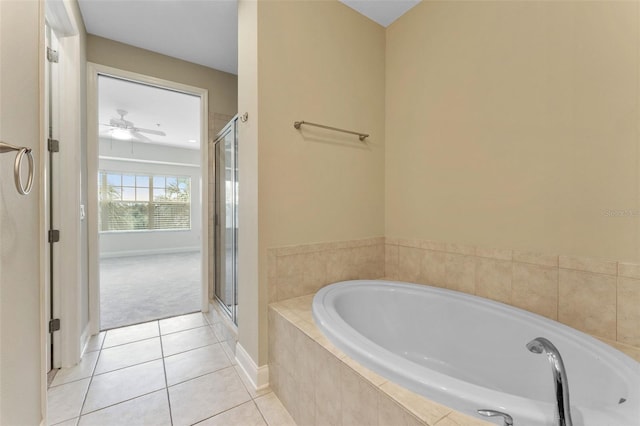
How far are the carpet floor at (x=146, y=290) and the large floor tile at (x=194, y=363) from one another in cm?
88

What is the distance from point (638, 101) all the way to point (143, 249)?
25.5 feet

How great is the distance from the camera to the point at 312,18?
1792 mm

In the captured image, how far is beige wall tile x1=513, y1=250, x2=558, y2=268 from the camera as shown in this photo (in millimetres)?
1326

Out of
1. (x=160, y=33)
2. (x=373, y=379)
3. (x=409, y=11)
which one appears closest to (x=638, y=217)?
(x=373, y=379)

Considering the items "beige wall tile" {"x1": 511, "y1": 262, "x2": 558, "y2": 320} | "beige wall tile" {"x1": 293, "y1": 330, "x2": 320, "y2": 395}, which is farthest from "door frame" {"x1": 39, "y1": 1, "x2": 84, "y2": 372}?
"beige wall tile" {"x1": 511, "y1": 262, "x2": 558, "y2": 320}

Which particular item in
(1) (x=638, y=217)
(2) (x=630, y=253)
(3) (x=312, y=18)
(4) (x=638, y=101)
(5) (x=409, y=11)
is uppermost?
(5) (x=409, y=11)

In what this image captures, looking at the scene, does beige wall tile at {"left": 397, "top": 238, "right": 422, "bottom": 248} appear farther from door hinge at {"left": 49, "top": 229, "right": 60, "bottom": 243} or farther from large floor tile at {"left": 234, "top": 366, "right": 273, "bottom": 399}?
door hinge at {"left": 49, "top": 229, "right": 60, "bottom": 243}

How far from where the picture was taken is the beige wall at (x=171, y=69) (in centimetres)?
229

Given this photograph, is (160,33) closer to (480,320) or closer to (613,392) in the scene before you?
(480,320)

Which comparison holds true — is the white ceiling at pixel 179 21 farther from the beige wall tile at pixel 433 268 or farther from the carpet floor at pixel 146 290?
the carpet floor at pixel 146 290

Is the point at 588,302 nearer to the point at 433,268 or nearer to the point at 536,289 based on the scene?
the point at 536,289

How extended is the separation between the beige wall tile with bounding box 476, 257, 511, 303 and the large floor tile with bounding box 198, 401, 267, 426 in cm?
143

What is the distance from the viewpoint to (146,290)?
11.3ft

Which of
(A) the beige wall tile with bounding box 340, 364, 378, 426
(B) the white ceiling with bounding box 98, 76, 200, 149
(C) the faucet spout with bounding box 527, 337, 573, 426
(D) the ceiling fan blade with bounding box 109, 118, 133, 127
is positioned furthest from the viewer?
(D) the ceiling fan blade with bounding box 109, 118, 133, 127
